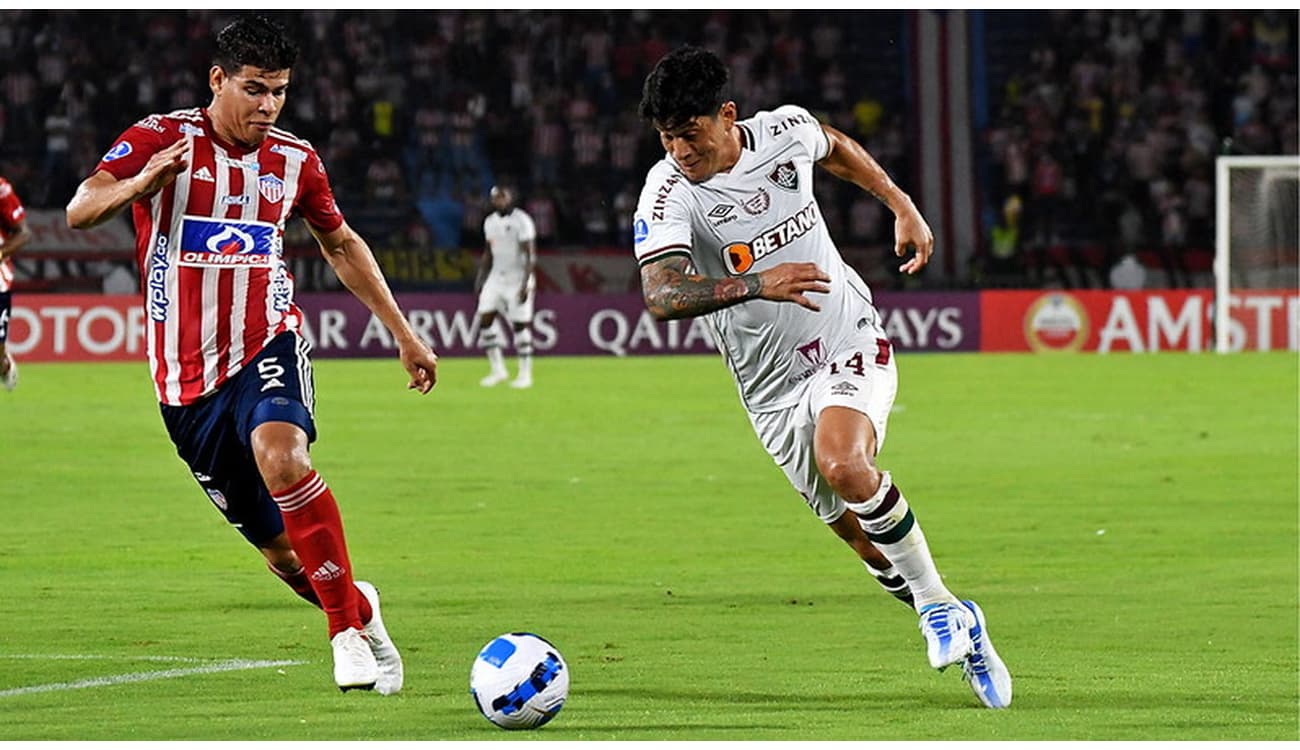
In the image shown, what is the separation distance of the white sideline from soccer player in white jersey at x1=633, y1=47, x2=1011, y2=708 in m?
2.01

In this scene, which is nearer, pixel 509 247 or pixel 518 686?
pixel 518 686

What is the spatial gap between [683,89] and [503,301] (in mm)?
19616

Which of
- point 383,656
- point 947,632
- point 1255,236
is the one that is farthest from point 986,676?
point 1255,236

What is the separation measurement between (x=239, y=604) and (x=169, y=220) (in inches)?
121

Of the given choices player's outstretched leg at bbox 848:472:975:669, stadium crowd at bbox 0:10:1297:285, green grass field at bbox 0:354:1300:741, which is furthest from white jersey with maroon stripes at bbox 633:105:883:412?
stadium crowd at bbox 0:10:1297:285

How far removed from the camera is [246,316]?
7629 millimetres

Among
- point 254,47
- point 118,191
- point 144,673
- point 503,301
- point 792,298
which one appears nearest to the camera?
point 118,191

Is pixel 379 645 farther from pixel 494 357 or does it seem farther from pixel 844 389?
pixel 494 357

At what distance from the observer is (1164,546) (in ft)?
40.7

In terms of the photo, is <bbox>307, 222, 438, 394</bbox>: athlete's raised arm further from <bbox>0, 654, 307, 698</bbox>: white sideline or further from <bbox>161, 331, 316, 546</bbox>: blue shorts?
<bbox>0, 654, 307, 698</bbox>: white sideline

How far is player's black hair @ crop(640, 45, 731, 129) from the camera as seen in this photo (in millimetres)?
7551

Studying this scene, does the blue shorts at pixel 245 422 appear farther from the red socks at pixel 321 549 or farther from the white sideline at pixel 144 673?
the white sideline at pixel 144 673
